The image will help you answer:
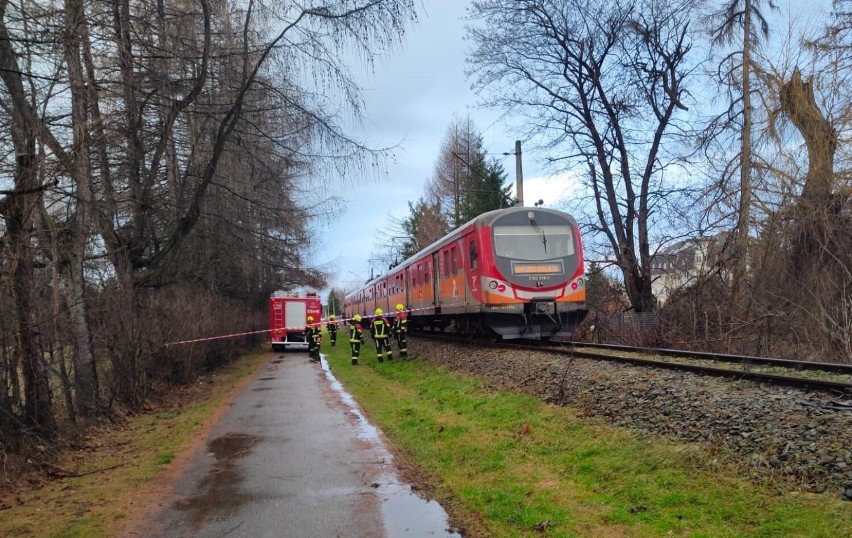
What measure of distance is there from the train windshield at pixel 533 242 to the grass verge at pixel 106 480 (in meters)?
7.52

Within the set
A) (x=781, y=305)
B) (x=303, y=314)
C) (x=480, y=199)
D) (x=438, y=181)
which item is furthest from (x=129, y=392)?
(x=438, y=181)

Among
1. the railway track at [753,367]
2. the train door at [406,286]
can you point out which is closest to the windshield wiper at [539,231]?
the railway track at [753,367]

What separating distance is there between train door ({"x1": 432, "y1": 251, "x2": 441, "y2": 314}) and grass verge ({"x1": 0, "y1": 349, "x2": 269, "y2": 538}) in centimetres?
921

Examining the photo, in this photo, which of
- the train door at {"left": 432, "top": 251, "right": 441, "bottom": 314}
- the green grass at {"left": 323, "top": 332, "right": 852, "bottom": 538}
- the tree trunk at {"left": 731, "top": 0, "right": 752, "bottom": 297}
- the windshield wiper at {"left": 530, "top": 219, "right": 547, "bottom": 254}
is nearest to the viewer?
the green grass at {"left": 323, "top": 332, "right": 852, "bottom": 538}

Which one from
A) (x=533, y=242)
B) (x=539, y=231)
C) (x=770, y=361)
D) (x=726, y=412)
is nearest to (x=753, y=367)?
(x=770, y=361)

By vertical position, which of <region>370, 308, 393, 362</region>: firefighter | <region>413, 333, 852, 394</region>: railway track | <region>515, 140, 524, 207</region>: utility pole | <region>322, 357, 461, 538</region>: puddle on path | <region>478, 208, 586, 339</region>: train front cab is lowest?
<region>322, 357, 461, 538</region>: puddle on path

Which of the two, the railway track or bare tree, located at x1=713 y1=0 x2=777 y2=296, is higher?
bare tree, located at x1=713 y1=0 x2=777 y2=296

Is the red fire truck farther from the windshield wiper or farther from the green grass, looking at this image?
the green grass

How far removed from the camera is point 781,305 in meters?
14.5

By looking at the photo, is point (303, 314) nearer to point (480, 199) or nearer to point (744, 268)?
point (480, 199)

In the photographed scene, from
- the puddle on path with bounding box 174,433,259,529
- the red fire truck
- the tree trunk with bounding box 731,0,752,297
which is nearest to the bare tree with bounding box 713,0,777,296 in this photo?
the tree trunk with bounding box 731,0,752,297

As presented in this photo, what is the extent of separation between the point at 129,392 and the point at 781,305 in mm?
13327

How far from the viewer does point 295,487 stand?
6.47 meters

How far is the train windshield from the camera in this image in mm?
15710
